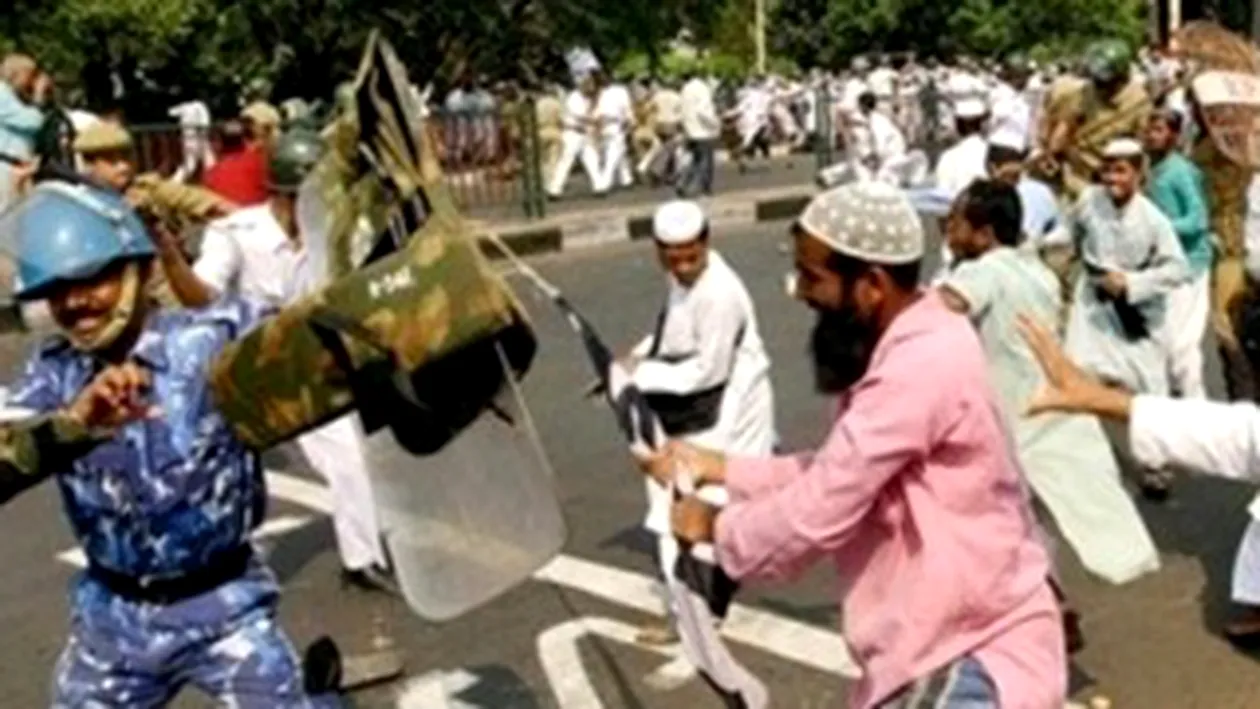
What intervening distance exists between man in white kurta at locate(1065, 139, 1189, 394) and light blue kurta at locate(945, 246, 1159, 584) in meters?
1.65

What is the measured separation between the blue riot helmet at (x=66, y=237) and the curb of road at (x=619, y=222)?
12.9 metres

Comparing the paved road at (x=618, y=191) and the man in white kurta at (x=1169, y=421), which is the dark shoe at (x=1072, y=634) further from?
the paved road at (x=618, y=191)

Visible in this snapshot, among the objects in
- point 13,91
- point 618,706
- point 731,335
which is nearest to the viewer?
point 618,706

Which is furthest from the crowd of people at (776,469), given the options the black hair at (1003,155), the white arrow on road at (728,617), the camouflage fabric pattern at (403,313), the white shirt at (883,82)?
the white shirt at (883,82)

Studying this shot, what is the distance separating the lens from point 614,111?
78.9 feet

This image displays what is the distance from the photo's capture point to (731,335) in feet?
20.9

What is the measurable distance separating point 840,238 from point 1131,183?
4479mm

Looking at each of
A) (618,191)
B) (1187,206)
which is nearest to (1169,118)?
(1187,206)

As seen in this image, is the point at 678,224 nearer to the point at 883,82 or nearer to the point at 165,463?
the point at 165,463

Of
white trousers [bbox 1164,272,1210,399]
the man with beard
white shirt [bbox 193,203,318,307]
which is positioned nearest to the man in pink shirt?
the man with beard

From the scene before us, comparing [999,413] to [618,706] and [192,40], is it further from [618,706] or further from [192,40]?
[192,40]

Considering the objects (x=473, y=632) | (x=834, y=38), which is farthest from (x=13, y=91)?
(x=834, y=38)

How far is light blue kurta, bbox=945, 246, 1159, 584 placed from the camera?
5875 millimetres

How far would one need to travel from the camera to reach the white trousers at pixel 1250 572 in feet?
20.3
